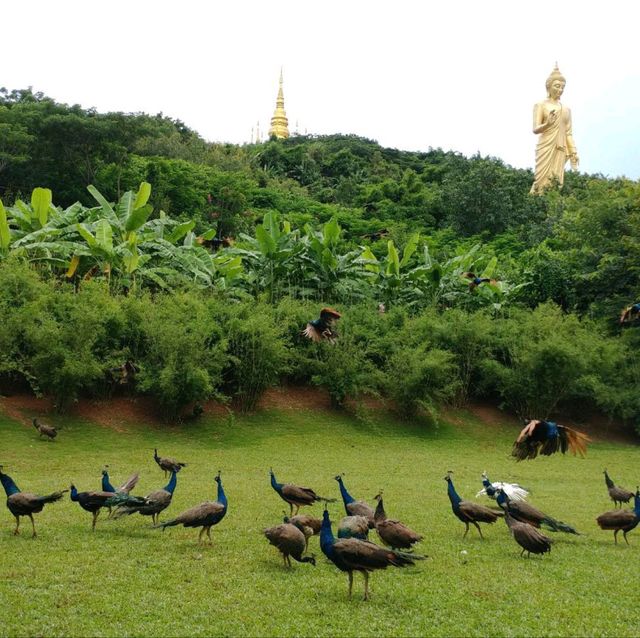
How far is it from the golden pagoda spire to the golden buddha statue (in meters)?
46.5

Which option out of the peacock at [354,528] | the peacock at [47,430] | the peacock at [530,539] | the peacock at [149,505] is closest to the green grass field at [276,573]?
the peacock at [530,539]

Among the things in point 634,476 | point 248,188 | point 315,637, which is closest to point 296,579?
point 315,637

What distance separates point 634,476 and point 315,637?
1260 cm

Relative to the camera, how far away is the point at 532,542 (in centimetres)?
726

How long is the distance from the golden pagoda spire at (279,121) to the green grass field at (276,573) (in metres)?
73.8

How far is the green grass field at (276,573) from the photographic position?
216 inches

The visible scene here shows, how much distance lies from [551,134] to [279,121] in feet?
163

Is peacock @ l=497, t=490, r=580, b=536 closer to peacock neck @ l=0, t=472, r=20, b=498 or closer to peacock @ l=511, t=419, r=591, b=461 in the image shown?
peacock @ l=511, t=419, r=591, b=461

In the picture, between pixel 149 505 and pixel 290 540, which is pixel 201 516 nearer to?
pixel 149 505

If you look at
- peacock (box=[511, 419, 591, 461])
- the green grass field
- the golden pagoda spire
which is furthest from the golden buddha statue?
the golden pagoda spire

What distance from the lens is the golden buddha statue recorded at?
132 ft

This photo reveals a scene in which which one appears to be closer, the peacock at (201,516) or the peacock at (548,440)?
the peacock at (201,516)

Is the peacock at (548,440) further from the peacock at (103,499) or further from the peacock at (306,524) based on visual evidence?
the peacock at (103,499)

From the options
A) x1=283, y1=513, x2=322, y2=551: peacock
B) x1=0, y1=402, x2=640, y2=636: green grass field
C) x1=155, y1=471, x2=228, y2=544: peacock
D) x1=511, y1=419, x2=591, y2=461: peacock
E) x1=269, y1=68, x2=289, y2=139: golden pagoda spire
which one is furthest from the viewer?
x1=269, y1=68, x2=289, y2=139: golden pagoda spire
